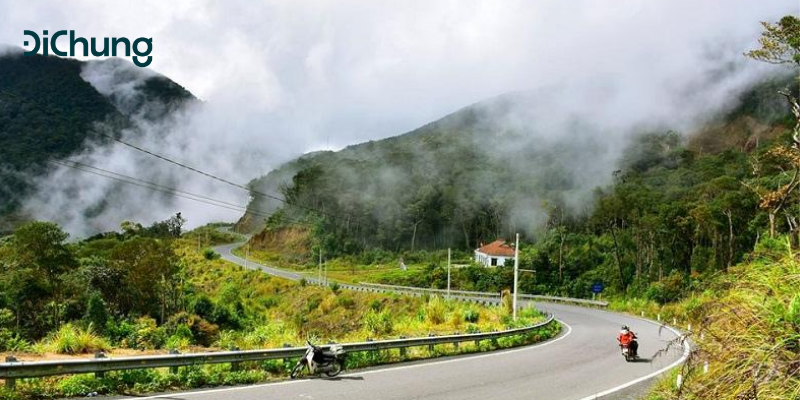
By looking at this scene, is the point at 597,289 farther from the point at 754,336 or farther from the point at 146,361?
the point at 754,336

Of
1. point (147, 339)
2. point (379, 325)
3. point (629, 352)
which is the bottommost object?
point (147, 339)

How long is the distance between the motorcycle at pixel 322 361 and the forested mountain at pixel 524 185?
195 ft

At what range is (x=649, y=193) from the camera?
81875 millimetres

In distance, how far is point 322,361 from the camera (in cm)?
1246

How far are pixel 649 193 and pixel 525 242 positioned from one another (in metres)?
29.0

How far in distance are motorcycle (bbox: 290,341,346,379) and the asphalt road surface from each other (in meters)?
0.29

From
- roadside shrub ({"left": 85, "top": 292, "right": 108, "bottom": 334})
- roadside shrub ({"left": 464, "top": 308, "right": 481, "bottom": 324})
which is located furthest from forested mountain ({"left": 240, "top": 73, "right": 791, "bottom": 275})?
roadside shrub ({"left": 85, "top": 292, "right": 108, "bottom": 334})

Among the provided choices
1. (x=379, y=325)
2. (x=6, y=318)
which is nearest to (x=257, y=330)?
(x=379, y=325)

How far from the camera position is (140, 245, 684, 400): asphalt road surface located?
1042 centimetres

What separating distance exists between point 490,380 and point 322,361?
11.8 feet

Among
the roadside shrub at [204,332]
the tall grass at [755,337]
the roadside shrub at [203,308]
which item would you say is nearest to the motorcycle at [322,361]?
the tall grass at [755,337]

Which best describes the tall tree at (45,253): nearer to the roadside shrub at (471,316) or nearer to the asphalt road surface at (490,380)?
the roadside shrub at (471,316)

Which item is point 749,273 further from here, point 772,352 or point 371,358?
point 371,358

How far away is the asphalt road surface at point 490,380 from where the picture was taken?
10.4 meters
